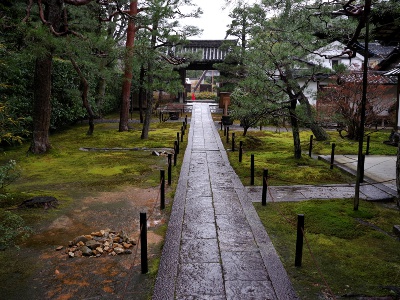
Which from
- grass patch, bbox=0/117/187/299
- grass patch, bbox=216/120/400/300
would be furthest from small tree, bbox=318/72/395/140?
grass patch, bbox=0/117/187/299

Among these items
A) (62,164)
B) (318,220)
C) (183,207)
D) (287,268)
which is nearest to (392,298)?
(287,268)

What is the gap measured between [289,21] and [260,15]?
3832 millimetres

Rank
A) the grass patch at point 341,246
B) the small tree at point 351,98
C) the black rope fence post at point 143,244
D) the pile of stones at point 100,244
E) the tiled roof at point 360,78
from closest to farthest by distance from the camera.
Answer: the grass patch at point 341,246
the black rope fence post at point 143,244
the pile of stones at point 100,244
the small tree at point 351,98
the tiled roof at point 360,78

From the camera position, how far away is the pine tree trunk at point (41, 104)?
13438 millimetres

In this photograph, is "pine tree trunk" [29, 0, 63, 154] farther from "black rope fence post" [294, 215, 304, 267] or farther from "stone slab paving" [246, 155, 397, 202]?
"black rope fence post" [294, 215, 304, 267]

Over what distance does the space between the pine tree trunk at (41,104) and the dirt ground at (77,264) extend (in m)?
6.87

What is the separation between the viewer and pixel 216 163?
13586 mm

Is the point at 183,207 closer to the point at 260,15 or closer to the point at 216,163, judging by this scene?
the point at 216,163

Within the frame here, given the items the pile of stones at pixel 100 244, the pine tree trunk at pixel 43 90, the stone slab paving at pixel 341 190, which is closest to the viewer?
the pile of stones at pixel 100 244

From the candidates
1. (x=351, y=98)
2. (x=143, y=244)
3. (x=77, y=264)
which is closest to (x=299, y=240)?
(x=143, y=244)

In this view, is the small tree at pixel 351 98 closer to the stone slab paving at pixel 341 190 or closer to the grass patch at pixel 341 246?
the stone slab paving at pixel 341 190

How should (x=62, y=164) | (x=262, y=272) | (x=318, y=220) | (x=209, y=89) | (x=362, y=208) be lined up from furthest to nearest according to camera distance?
(x=209, y=89) → (x=62, y=164) → (x=362, y=208) → (x=318, y=220) → (x=262, y=272)

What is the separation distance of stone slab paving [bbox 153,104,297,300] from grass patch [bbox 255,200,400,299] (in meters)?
0.27

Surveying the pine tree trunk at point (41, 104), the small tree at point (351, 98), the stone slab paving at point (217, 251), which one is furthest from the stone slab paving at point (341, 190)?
the pine tree trunk at point (41, 104)
